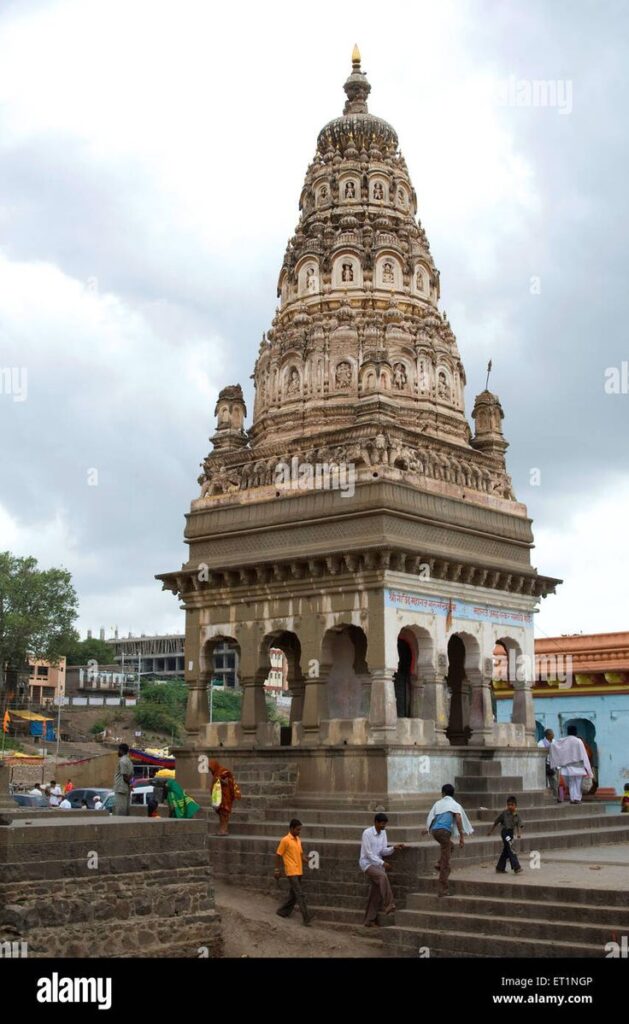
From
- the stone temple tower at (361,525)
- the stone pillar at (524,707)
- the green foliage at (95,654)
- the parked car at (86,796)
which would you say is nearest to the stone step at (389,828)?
the stone temple tower at (361,525)

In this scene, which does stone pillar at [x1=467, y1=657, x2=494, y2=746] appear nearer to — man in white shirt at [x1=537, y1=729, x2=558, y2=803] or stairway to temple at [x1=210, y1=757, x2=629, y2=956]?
stairway to temple at [x1=210, y1=757, x2=629, y2=956]

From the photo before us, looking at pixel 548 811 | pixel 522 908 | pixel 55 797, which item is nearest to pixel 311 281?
pixel 548 811

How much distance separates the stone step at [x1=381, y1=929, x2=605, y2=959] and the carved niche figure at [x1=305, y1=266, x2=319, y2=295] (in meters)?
15.0

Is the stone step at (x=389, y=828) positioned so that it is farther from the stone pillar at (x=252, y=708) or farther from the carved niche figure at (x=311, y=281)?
the carved niche figure at (x=311, y=281)

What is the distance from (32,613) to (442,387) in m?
48.0

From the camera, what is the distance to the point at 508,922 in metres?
14.6

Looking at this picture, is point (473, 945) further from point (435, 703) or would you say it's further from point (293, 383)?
point (293, 383)

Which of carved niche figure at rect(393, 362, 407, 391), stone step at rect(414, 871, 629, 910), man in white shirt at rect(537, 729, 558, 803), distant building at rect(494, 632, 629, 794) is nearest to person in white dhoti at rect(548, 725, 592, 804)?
man in white shirt at rect(537, 729, 558, 803)

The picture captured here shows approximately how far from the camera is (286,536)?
23.1 m

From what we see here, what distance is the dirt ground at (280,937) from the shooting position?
1570cm

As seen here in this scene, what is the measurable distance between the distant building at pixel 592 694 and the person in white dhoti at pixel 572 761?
19.1ft

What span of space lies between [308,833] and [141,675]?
299 ft
